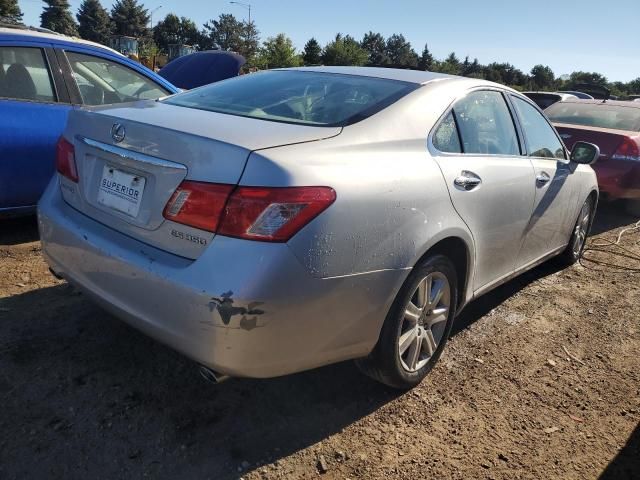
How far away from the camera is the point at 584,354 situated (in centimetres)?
338

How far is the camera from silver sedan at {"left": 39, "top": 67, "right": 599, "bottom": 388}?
76.4 inches

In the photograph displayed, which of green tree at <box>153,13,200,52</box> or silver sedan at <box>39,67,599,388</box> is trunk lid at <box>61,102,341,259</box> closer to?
silver sedan at <box>39,67,599,388</box>

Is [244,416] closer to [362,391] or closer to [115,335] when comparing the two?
[362,391]

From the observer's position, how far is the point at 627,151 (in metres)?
6.64

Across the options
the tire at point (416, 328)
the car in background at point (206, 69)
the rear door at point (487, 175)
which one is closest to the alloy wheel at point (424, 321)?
the tire at point (416, 328)

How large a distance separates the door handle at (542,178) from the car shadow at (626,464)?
5.31ft

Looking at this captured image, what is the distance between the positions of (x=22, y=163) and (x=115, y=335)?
5.96 feet

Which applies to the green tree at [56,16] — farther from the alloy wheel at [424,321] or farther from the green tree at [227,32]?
the alloy wheel at [424,321]

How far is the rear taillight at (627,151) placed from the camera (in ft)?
21.8

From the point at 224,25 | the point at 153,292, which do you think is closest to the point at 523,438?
the point at 153,292

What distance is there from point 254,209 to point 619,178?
608 centimetres

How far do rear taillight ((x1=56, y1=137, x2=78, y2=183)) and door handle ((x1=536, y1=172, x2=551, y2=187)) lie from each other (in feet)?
8.83

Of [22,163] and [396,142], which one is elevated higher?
[396,142]

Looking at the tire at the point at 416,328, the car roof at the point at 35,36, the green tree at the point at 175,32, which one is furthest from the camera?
the green tree at the point at 175,32
